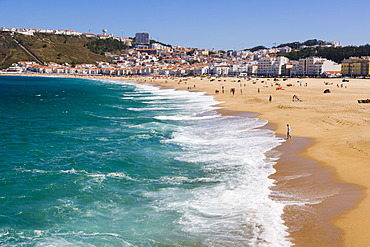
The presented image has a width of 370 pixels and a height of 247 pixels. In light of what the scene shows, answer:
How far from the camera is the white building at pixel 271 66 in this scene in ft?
479

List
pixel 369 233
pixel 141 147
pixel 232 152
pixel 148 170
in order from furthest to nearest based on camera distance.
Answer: pixel 141 147, pixel 232 152, pixel 148 170, pixel 369 233

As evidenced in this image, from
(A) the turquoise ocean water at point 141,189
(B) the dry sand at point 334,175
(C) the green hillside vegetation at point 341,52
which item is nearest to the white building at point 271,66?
(C) the green hillside vegetation at point 341,52

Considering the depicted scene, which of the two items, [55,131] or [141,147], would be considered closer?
[141,147]

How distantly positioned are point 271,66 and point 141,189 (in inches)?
Answer: 5703

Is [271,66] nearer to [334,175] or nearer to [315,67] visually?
[315,67]

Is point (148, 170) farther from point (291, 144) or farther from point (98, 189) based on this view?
point (291, 144)

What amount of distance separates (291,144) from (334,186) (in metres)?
7.15

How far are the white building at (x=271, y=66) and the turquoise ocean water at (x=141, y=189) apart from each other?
419 feet

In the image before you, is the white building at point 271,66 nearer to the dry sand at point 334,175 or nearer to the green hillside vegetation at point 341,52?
the green hillside vegetation at point 341,52

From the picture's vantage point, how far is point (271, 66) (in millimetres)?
150500

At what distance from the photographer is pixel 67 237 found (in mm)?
9883

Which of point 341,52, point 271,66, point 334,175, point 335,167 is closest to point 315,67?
point 271,66

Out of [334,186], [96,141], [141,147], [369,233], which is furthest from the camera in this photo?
[96,141]

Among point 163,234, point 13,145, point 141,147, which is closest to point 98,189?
point 163,234
